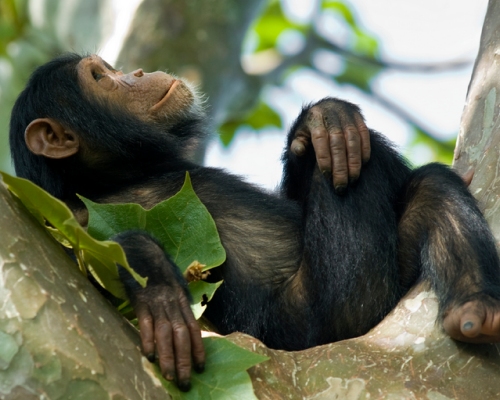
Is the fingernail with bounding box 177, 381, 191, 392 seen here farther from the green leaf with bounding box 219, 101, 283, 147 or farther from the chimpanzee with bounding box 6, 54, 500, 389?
the green leaf with bounding box 219, 101, 283, 147

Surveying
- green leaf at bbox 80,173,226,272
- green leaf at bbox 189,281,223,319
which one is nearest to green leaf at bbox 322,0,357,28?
green leaf at bbox 80,173,226,272

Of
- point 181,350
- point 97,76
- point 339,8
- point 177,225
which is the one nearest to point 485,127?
point 177,225

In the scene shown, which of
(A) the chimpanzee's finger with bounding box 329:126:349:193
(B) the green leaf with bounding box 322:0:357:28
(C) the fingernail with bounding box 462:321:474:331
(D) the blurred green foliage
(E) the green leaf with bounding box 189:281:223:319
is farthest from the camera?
(B) the green leaf with bounding box 322:0:357:28

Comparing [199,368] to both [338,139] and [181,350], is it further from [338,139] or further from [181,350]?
[338,139]

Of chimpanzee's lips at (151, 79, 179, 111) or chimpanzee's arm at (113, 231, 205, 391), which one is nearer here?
chimpanzee's arm at (113, 231, 205, 391)

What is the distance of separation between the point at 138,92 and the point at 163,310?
186 centimetres

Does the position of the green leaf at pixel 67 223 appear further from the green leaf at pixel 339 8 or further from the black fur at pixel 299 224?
the green leaf at pixel 339 8

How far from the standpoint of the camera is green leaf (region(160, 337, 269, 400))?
2281 mm

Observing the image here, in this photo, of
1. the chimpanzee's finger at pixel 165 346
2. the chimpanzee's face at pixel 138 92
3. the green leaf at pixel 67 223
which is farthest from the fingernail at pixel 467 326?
the chimpanzee's face at pixel 138 92

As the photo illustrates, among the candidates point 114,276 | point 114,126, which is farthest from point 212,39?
point 114,276

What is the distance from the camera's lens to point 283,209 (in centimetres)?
379

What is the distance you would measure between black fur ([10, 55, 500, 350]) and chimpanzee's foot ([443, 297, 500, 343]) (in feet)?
0.33

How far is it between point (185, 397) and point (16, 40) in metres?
6.47

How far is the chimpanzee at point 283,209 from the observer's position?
2.87m
